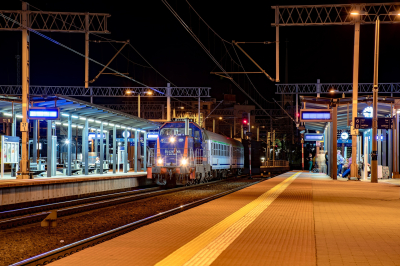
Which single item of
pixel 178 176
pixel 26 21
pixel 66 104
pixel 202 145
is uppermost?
pixel 26 21

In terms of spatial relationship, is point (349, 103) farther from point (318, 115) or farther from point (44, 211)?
point (44, 211)

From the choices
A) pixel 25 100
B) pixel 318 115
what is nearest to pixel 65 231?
pixel 25 100

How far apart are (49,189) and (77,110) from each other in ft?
23.6

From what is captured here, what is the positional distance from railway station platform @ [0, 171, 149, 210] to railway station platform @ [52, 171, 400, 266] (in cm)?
825

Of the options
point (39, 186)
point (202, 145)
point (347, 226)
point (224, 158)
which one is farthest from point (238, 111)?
point (347, 226)

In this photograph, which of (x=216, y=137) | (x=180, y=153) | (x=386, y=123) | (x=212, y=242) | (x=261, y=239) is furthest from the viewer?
(x=216, y=137)

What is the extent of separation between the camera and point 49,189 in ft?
67.1

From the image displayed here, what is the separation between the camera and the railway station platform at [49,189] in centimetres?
1786

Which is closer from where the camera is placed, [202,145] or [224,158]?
[202,145]

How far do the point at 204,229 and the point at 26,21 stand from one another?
19.5 m

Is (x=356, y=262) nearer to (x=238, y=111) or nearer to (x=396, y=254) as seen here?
(x=396, y=254)

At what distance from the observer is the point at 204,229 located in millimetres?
9773

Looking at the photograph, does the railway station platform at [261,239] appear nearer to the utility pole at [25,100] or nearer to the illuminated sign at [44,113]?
the illuminated sign at [44,113]

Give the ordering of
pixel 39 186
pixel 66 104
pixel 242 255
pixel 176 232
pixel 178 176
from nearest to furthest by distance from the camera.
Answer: pixel 242 255, pixel 176 232, pixel 39 186, pixel 66 104, pixel 178 176
